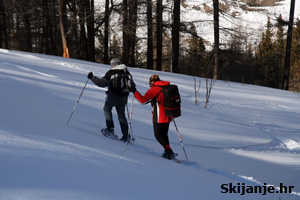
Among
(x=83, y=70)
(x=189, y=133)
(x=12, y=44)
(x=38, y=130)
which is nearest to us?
(x=38, y=130)

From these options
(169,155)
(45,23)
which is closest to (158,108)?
(169,155)

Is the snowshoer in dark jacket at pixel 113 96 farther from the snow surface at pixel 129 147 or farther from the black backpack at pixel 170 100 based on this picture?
the black backpack at pixel 170 100

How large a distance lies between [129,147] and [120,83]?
1218 millimetres

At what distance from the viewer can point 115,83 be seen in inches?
199

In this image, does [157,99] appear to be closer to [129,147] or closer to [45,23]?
[129,147]

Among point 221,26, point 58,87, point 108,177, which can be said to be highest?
point 221,26

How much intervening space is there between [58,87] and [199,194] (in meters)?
5.76

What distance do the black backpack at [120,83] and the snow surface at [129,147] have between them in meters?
0.91

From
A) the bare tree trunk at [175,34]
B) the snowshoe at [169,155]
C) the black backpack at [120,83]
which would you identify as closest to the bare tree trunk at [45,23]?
the bare tree trunk at [175,34]

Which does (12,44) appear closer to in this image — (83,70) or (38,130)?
(83,70)

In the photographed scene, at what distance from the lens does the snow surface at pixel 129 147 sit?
2.39 m

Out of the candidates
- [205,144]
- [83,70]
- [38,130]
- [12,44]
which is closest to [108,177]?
[38,130]

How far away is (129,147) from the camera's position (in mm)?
4629

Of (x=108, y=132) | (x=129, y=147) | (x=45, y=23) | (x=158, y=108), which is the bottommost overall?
(x=129, y=147)
